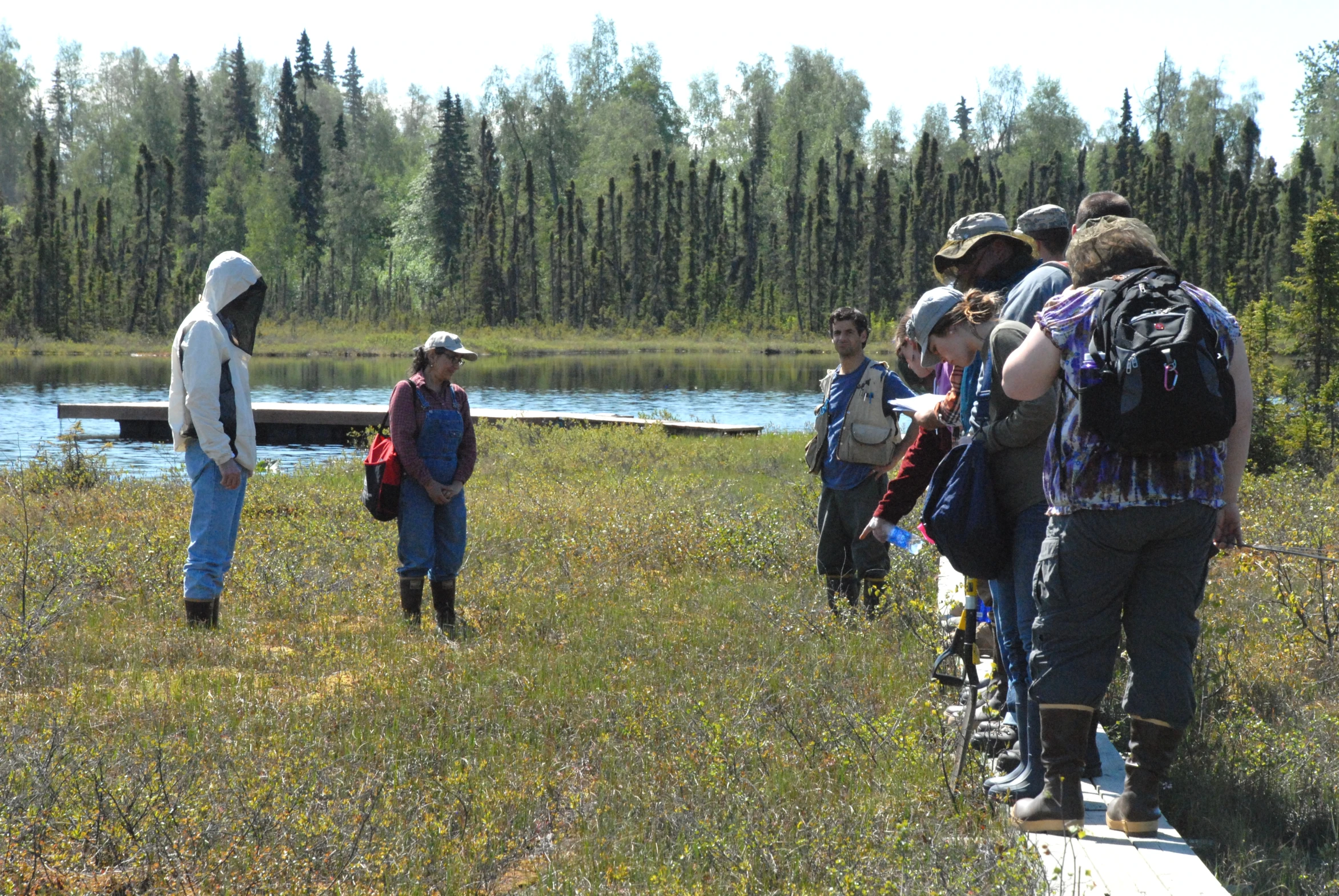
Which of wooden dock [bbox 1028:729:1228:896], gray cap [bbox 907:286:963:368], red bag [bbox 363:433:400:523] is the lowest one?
wooden dock [bbox 1028:729:1228:896]

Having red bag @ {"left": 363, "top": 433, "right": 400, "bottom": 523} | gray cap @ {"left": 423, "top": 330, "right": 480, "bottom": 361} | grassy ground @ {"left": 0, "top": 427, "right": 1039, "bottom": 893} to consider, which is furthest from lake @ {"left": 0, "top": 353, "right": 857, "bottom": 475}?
gray cap @ {"left": 423, "top": 330, "right": 480, "bottom": 361}

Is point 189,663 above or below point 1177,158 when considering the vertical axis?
below

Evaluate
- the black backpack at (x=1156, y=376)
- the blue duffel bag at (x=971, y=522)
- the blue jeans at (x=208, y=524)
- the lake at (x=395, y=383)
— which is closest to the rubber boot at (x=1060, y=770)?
the blue duffel bag at (x=971, y=522)

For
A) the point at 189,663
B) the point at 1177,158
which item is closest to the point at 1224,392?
the point at 189,663

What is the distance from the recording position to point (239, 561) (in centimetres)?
913

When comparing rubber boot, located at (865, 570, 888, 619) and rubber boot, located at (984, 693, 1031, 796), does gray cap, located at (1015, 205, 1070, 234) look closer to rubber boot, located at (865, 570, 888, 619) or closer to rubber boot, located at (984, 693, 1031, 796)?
rubber boot, located at (984, 693, 1031, 796)

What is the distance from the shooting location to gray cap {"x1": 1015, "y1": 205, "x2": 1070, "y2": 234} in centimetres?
520

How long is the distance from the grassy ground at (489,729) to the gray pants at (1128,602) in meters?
0.60

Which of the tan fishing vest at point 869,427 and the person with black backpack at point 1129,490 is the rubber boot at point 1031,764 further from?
the tan fishing vest at point 869,427

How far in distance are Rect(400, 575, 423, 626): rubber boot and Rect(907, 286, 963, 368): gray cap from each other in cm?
390

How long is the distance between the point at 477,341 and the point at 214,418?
5528 cm

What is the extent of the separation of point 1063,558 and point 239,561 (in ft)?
23.0

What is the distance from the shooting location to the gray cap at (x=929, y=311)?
4.38 m

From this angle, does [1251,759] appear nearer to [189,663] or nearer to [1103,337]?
[1103,337]
